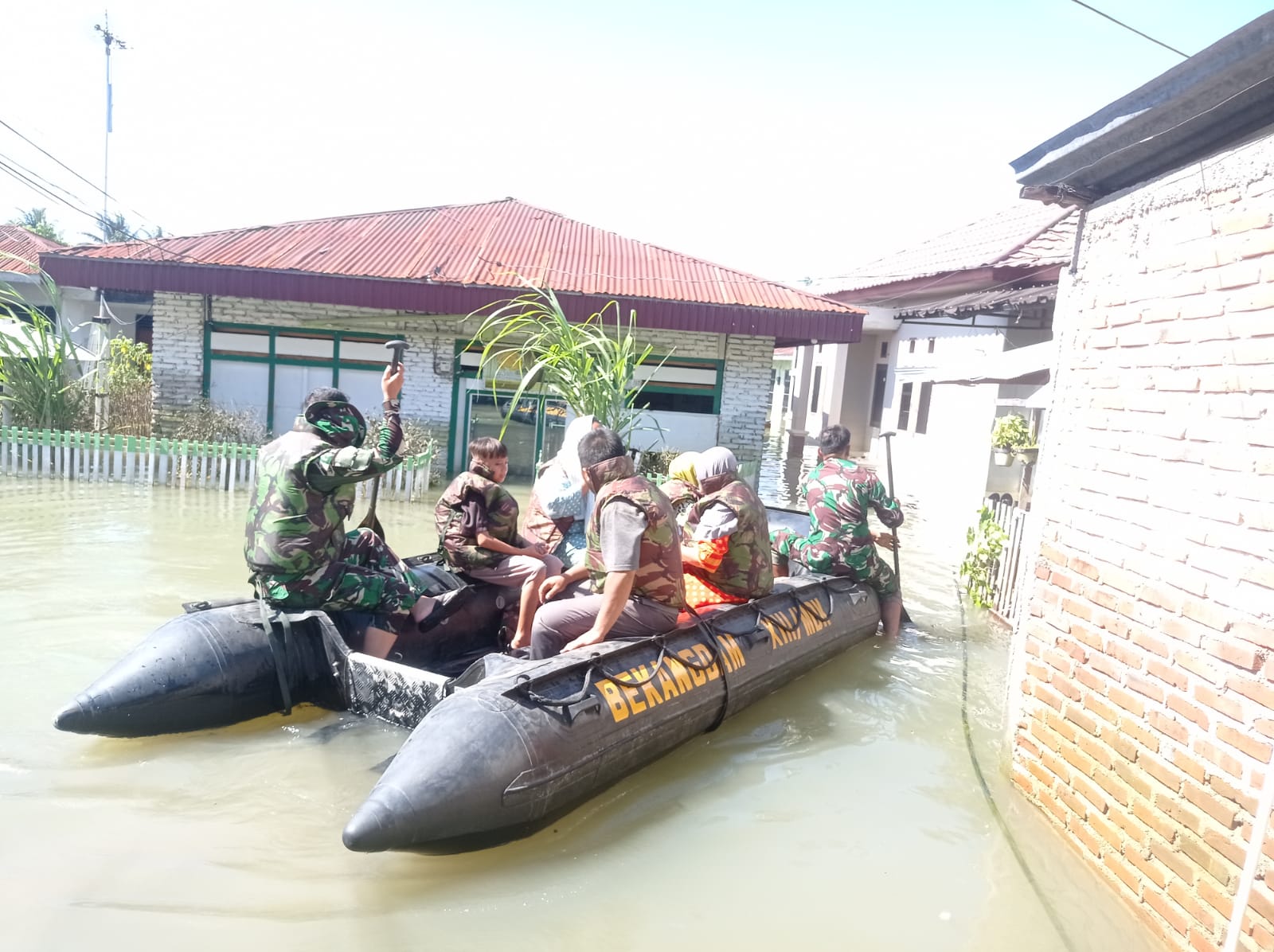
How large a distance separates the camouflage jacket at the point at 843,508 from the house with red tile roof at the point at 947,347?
222 centimetres

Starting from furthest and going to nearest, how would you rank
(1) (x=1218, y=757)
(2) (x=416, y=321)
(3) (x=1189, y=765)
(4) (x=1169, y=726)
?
(2) (x=416, y=321) < (4) (x=1169, y=726) < (3) (x=1189, y=765) < (1) (x=1218, y=757)

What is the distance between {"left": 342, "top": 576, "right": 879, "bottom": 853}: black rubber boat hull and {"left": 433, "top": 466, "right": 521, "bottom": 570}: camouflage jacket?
1.10 metres

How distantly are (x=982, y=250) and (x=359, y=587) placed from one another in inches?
566

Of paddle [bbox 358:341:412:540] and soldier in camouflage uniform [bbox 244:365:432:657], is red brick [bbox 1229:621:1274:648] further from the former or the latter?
paddle [bbox 358:341:412:540]

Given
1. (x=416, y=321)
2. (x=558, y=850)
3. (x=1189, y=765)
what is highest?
(x=416, y=321)

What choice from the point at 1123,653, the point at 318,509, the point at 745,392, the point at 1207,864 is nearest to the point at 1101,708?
the point at 1123,653

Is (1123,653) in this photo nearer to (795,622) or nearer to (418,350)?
(795,622)

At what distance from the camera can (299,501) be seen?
429 cm

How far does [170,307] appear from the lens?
1279 centimetres

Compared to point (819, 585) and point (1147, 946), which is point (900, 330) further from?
point (1147, 946)

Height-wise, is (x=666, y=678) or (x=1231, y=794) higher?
(x=1231, y=794)

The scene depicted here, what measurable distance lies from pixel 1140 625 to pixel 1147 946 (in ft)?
3.87

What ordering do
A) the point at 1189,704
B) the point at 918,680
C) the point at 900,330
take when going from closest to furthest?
the point at 1189,704, the point at 918,680, the point at 900,330

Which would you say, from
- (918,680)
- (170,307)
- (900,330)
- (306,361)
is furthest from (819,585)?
(900,330)
